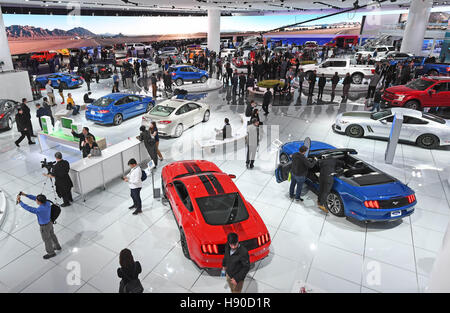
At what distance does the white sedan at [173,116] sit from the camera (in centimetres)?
1096

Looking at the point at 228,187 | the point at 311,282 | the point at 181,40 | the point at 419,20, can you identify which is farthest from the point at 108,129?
the point at 181,40

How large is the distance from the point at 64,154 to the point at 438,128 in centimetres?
1298

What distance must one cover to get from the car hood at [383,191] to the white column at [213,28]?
81.4 ft

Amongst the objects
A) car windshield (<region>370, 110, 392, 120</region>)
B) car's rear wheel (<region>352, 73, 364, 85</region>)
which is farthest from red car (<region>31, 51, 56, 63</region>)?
car windshield (<region>370, 110, 392, 120</region>)

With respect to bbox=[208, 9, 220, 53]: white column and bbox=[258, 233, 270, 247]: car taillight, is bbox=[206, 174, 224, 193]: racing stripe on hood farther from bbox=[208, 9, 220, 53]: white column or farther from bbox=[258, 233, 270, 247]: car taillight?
bbox=[208, 9, 220, 53]: white column

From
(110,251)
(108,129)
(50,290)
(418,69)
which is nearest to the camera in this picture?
(50,290)

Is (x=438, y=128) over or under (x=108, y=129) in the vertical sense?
over

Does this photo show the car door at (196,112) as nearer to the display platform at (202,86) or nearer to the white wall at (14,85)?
the display platform at (202,86)

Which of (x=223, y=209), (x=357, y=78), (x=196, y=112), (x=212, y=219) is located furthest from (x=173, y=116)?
(x=357, y=78)

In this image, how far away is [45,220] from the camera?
5.18 metres

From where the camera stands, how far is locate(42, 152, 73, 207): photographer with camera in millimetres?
6582

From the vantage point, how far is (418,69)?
19.8 meters

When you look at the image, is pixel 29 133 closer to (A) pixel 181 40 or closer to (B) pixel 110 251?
(B) pixel 110 251

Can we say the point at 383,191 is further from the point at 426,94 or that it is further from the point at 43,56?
the point at 43,56
